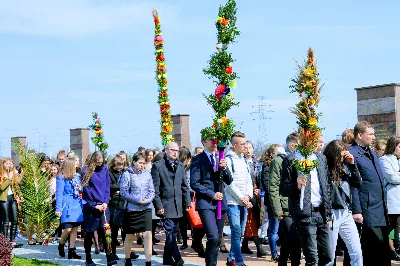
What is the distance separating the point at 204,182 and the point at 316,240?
2.33 m

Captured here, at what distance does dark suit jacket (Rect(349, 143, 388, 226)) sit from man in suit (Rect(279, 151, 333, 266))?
674 millimetres

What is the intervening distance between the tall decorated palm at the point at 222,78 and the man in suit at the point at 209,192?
0.43ft

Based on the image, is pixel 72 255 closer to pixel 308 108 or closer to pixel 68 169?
pixel 68 169

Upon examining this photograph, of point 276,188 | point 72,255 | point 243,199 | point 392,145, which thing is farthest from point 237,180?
point 72,255

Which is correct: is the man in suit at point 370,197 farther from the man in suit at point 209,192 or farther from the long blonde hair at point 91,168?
the long blonde hair at point 91,168

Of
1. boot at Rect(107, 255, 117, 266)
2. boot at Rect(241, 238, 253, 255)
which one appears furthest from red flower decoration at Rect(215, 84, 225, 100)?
boot at Rect(241, 238, 253, 255)

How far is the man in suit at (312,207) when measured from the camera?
9078mm

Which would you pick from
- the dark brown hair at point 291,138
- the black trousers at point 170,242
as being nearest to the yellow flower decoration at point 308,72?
the dark brown hair at point 291,138

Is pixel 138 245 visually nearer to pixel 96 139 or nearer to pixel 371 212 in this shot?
pixel 96 139

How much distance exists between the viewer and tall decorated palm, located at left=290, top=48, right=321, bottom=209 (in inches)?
359

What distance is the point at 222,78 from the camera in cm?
1141

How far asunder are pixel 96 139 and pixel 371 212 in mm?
6723

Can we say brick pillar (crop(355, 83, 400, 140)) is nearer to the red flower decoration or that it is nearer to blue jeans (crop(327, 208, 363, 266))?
the red flower decoration

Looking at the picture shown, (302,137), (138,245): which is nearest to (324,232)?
(302,137)
